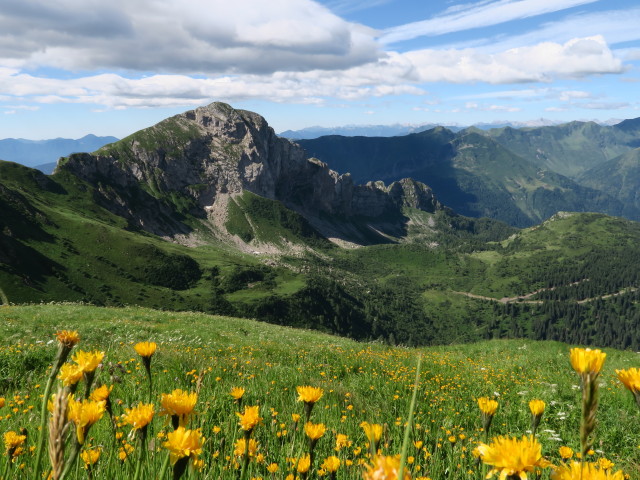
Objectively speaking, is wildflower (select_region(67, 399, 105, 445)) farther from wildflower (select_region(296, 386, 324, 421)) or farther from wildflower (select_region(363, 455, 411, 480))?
wildflower (select_region(363, 455, 411, 480))

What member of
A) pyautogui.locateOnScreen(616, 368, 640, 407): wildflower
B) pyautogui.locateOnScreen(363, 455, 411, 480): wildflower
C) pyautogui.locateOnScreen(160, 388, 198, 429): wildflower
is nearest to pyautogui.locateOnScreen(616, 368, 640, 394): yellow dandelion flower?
pyautogui.locateOnScreen(616, 368, 640, 407): wildflower

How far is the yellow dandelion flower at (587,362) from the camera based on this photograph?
174cm

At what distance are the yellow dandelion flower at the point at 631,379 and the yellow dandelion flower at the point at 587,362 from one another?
39 centimetres

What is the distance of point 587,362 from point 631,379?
74 cm

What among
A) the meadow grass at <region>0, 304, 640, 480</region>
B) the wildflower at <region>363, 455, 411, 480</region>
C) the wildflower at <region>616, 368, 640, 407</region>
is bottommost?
the meadow grass at <region>0, 304, 640, 480</region>

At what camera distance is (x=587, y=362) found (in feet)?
5.79

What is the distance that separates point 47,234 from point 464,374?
733 ft

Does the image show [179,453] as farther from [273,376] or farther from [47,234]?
[47,234]

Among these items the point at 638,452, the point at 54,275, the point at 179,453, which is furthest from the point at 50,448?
the point at 54,275

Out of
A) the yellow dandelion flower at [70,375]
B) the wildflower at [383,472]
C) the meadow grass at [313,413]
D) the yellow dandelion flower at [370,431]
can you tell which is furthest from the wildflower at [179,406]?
the wildflower at [383,472]

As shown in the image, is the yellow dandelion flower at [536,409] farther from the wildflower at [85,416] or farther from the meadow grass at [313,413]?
the wildflower at [85,416]

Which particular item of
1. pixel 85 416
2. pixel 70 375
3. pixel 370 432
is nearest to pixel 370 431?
pixel 370 432

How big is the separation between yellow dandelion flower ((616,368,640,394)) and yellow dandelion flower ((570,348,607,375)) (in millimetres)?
389

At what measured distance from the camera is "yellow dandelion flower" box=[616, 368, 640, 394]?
2156 millimetres
